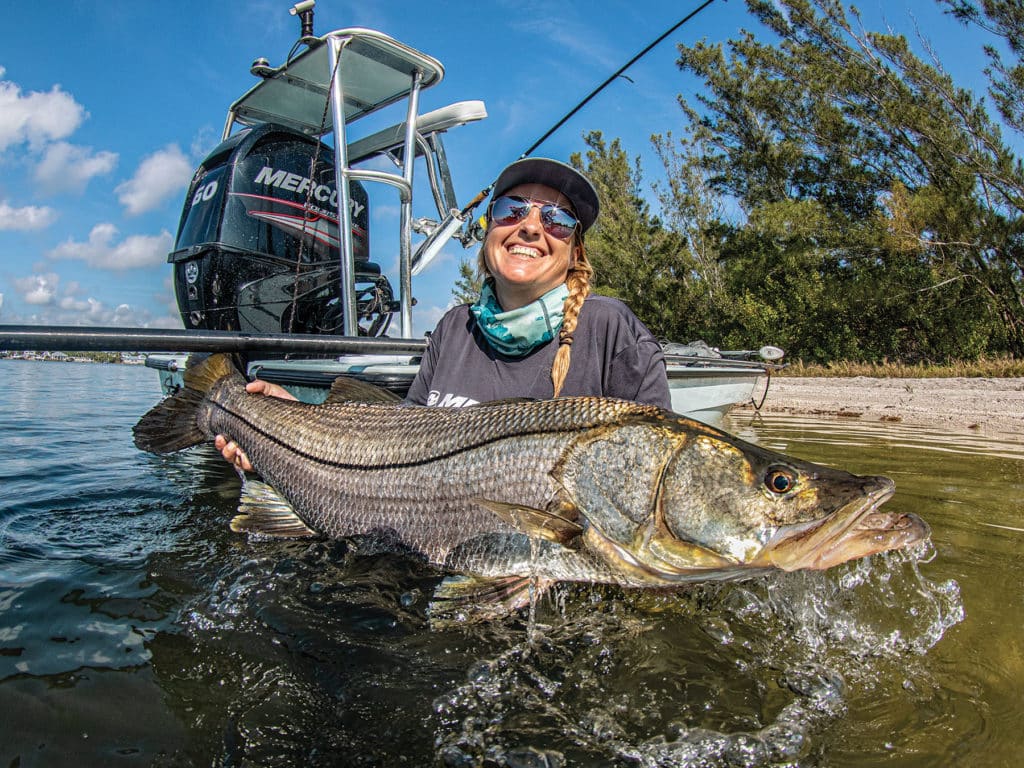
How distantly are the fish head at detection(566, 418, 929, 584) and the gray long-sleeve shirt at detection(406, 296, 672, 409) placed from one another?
76cm

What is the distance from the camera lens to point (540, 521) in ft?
6.80

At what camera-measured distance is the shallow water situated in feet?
5.38

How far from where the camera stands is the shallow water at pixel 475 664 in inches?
64.5

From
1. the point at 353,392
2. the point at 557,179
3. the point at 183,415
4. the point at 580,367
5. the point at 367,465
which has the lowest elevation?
the point at 367,465

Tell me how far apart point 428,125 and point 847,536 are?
6418 mm

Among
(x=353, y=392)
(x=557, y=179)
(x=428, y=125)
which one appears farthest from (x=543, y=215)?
(x=428, y=125)

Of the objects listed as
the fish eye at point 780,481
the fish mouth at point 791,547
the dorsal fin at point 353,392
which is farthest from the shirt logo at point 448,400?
the fish eye at point 780,481

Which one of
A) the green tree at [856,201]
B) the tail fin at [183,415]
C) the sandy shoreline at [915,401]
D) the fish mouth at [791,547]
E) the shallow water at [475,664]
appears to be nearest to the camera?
the shallow water at [475,664]

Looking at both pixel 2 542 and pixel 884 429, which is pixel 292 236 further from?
pixel 884 429

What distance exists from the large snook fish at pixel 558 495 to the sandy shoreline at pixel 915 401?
25.0 feet

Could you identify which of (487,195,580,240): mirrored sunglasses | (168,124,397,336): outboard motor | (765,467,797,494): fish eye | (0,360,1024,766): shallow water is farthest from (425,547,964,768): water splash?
(168,124,397,336): outboard motor

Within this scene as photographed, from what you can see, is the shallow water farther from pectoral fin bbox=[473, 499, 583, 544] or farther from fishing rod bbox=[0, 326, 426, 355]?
fishing rod bbox=[0, 326, 426, 355]

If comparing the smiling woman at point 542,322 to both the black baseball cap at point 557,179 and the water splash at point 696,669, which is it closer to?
the black baseball cap at point 557,179

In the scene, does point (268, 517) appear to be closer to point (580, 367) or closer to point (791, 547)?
point (580, 367)
